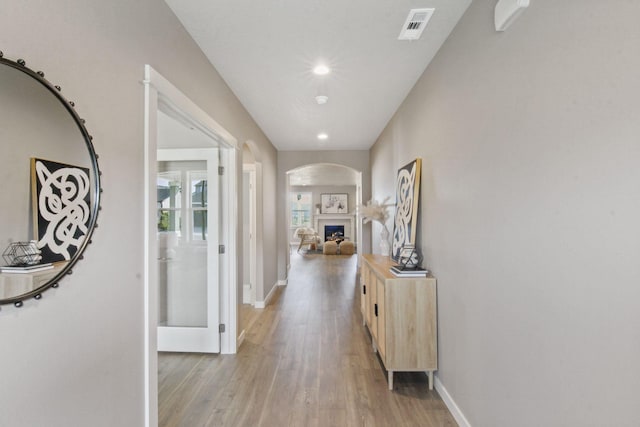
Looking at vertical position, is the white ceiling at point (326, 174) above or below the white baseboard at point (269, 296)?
above

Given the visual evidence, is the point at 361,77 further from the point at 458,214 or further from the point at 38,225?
the point at 38,225

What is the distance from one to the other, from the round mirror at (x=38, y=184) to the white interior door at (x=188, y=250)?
68.7 inches

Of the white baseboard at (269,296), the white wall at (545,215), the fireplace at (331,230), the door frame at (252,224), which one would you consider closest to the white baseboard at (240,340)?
the white baseboard at (269,296)

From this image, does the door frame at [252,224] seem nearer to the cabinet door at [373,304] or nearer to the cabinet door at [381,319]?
the cabinet door at [373,304]

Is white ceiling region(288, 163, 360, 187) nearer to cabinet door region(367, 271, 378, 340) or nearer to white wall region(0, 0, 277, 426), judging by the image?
cabinet door region(367, 271, 378, 340)

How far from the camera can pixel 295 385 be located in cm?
233

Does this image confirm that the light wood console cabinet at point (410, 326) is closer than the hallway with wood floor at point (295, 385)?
No

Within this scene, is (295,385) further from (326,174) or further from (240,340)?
(326,174)

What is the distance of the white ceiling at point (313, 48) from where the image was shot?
67.1 inches

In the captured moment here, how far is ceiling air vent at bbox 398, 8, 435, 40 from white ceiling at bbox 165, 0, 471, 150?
0.11 ft

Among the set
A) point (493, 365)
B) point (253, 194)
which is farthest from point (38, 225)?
point (253, 194)

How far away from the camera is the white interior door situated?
281cm

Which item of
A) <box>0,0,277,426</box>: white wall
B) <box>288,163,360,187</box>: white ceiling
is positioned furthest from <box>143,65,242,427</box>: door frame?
<box>288,163,360,187</box>: white ceiling

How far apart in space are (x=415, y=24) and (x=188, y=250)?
265cm
